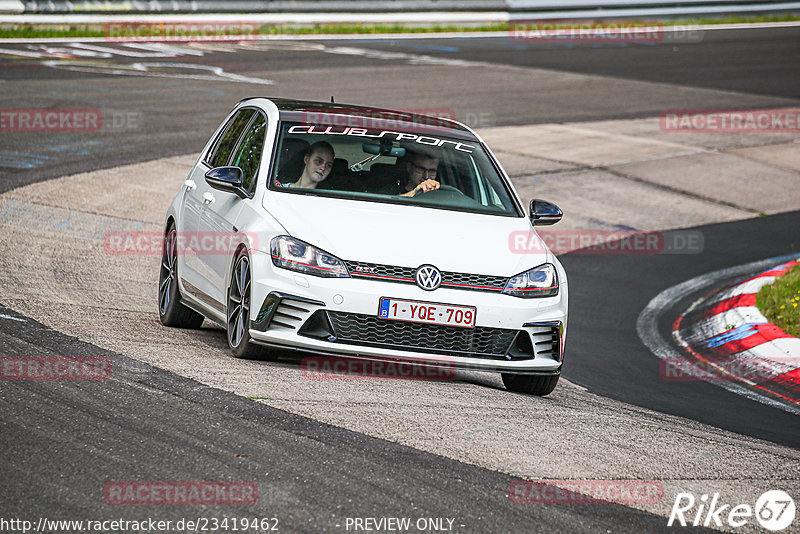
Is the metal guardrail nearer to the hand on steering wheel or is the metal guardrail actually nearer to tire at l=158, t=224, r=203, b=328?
tire at l=158, t=224, r=203, b=328

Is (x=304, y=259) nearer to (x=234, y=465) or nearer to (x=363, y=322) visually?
(x=363, y=322)

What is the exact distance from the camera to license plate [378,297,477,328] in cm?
683

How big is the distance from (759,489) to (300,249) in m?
2.89

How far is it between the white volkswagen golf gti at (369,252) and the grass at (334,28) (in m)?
20.9

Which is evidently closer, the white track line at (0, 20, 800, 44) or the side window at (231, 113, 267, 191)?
the side window at (231, 113, 267, 191)

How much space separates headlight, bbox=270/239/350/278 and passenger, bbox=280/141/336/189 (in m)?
0.78

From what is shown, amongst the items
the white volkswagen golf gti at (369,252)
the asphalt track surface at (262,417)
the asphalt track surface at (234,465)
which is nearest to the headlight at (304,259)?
the white volkswagen golf gti at (369,252)

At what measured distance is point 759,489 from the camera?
18.2ft

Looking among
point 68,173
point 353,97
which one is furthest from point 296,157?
point 353,97

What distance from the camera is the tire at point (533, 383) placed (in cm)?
748

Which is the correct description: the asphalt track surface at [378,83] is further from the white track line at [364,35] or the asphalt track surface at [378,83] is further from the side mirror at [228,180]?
the side mirror at [228,180]

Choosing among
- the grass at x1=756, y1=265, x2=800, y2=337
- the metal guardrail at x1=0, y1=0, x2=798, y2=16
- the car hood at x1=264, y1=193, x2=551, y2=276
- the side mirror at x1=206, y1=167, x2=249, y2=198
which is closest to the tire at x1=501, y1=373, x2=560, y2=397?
the car hood at x1=264, y1=193, x2=551, y2=276

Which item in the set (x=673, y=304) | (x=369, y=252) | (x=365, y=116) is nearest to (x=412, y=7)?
(x=673, y=304)

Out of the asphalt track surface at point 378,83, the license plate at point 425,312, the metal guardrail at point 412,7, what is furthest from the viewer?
the metal guardrail at point 412,7
